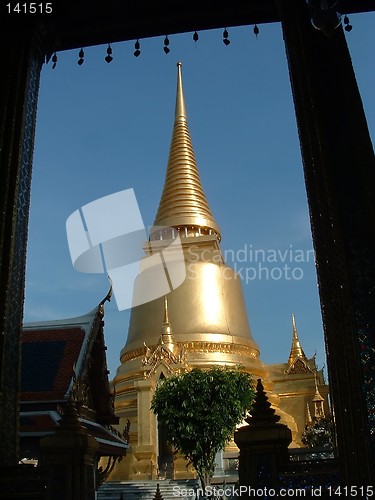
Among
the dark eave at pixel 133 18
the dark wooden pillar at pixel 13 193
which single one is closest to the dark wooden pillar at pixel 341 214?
the dark eave at pixel 133 18

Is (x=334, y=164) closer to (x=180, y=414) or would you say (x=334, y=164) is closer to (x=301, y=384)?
(x=180, y=414)

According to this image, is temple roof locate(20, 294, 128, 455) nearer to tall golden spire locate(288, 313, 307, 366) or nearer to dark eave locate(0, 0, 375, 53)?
dark eave locate(0, 0, 375, 53)

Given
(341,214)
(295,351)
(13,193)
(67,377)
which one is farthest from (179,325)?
(341,214)

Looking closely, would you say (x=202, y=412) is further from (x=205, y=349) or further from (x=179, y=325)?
(x=179, y=325)

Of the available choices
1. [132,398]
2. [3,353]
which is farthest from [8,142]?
[132,398]

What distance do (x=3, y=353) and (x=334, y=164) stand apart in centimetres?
228

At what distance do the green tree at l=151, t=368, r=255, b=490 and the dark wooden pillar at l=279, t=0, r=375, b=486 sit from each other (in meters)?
13.1

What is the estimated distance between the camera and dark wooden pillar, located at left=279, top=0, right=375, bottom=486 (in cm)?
289

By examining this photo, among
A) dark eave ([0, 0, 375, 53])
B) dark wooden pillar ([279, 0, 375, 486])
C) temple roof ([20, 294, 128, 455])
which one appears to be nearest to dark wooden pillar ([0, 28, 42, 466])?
dark eave ([0, 0, 375, 53])

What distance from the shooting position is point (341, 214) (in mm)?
3277

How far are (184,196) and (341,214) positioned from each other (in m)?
24.9

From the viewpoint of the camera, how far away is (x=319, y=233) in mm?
3469

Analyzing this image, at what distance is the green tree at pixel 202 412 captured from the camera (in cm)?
1568

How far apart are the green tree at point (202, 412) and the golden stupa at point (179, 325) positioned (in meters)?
3.59
